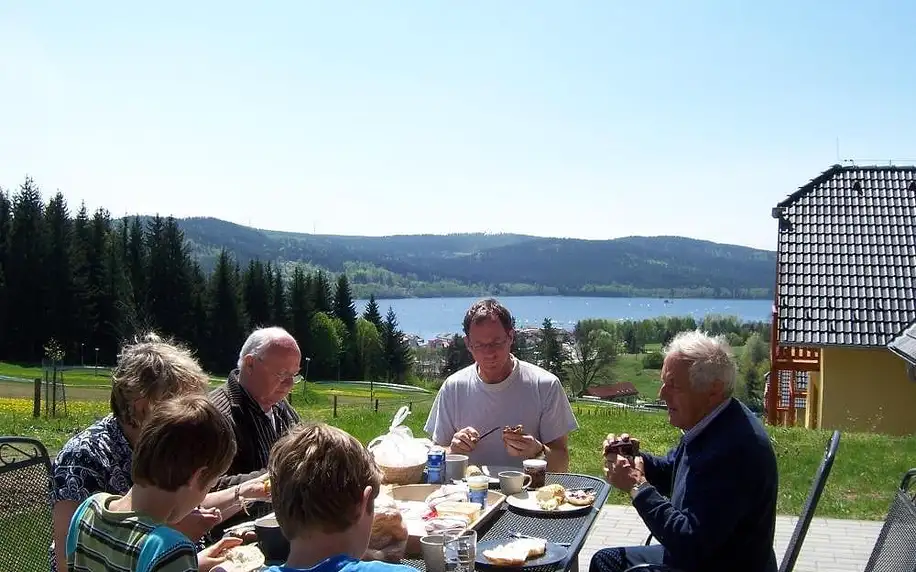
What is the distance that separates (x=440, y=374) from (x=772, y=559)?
2903 inches

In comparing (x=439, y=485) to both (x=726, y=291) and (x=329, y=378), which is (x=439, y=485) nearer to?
(x=329, y=378)

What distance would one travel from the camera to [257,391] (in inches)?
146

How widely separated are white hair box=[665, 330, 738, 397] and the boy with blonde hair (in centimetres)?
169

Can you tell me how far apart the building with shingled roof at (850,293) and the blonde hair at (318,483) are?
13.3 m

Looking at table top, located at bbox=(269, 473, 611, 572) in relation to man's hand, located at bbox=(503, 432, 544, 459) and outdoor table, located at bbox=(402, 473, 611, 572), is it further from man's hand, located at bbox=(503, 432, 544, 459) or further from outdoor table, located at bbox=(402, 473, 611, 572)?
man's hand, located at bbox=(503, 432, 544, 459)

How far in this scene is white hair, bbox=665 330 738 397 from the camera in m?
3.01

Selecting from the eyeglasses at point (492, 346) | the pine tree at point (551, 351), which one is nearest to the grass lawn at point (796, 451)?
the eyeglasses at point (492, 346)

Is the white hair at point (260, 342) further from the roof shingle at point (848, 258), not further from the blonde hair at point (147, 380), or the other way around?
the roof shingle at point (848, 258)

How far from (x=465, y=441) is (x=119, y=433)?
1.77 metres

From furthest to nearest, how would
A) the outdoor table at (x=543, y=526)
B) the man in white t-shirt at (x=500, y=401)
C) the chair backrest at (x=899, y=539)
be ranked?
1. the man in white t-shirt at (x=500, y=401)
2. the outdoor table at (x=543, y=526)
3. the chair backrest at (x=899, y=539)

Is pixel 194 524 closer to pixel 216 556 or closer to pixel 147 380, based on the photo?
pixel 216 556

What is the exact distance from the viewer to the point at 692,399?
303 centimetres

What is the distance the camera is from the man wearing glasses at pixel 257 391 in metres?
3.62

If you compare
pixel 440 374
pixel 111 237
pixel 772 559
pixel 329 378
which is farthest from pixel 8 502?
pixel 440 374
